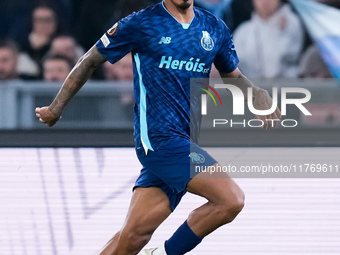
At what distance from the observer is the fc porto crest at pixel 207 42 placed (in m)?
3.13

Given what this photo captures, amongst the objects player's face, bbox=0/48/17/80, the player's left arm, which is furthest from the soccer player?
player's face, bbox=0/48/17/80

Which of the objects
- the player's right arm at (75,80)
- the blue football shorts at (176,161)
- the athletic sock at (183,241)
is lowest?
the athletic sock at (183,241)

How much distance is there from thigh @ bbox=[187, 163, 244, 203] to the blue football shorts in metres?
0.04

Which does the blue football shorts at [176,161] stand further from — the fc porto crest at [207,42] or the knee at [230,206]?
the fc porto crest at [207,42]

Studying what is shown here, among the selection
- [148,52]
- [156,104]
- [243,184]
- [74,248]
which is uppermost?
[148,52]

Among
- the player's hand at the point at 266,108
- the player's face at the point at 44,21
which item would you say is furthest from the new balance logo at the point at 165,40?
the player's face at the point at 44,21

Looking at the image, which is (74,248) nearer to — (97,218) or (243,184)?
(97,218)

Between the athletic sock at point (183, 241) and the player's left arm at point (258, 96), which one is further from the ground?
the player's left arm at point (258, 96)

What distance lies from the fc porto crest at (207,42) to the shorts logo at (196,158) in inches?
19.3

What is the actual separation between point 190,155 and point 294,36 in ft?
9.13

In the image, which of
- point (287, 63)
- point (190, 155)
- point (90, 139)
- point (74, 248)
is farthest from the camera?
point (287, 63)

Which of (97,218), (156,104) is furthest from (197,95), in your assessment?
(97,218)

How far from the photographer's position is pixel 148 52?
10.2 feet

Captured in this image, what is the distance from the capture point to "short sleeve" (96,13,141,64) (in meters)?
3.07
